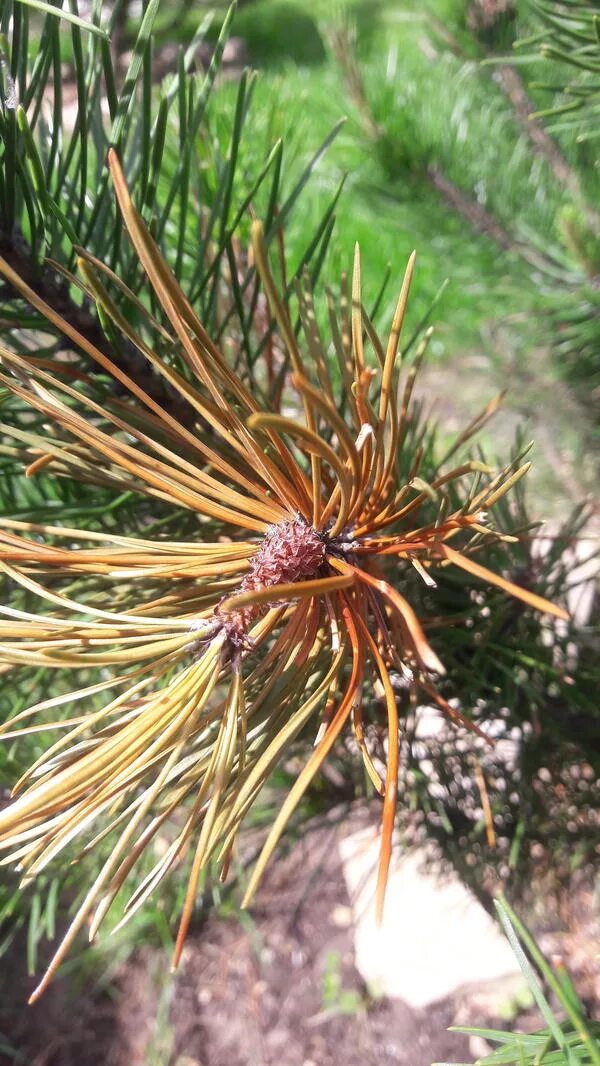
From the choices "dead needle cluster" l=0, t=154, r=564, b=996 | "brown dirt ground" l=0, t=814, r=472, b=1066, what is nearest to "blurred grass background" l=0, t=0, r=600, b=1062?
"brown dirt ground" l=0, t=814, r=472, b=1066

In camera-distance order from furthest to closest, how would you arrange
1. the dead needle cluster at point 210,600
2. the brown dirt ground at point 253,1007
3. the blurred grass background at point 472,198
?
1. the brown dirt ground at point 253,1007
2. the blurred grass background at point 472,198
3. the dead needle cluster at point 210,600

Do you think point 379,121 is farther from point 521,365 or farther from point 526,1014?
point 526,1014

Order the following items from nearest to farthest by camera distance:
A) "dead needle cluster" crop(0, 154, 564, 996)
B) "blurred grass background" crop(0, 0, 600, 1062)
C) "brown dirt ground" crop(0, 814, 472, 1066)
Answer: "dead needle cluster" crop(0, 154, 564, 996) → "blurred grass background" crop(0, 0, 600, 1062) → "brown dirt ground" crop(0, 814, 472, 1066)

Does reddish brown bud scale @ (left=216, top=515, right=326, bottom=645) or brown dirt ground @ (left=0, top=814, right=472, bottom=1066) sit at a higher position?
reddish brown bud scale @ (left=216, top=515, right=326, bottom=645)

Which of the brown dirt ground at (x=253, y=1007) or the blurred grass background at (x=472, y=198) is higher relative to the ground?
the blurred grass background at (x=472, y=198)

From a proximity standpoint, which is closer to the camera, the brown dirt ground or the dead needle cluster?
the dead needle cluster

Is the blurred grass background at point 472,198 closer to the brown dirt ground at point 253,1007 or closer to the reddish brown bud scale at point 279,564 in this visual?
the brown dirt ground at point 253,1007

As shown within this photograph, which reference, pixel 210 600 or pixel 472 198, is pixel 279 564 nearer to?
pixel 210 600

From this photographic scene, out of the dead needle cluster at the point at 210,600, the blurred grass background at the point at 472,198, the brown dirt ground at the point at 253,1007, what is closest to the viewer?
the dead needle cluster at the point at 210,600

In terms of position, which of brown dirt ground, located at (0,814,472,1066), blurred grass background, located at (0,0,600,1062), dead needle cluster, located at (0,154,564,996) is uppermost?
blurred grass background, located at (0,0,600,1062)

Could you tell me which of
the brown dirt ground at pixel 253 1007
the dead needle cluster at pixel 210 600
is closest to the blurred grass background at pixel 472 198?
the brown dirt ground at pixel 253 1007

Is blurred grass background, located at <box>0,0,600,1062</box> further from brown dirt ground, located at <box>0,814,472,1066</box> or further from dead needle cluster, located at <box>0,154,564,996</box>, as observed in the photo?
dead needle cluster, located at <box>0,154,564,996</box>

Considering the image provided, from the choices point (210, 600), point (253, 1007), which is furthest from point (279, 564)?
point (253, 1007)
